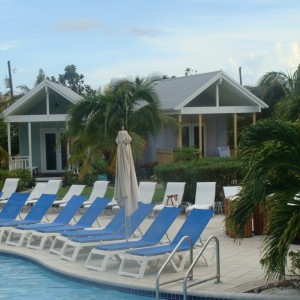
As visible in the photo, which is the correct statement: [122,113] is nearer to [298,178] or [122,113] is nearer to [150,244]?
[150,244]

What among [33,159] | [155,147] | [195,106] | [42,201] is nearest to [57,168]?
[33,159]

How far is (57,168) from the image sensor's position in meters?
33.0

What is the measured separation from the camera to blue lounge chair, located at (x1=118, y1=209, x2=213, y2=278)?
9.98m

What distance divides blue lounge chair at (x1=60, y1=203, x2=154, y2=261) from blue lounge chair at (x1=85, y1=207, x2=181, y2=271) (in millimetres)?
306

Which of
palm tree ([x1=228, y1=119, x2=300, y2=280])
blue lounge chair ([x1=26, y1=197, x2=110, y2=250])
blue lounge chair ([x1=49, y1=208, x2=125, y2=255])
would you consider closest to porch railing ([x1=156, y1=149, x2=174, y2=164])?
blue lounge chair ([x1=26, y1=197, x2=110, y2=250])

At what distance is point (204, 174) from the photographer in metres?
18.9

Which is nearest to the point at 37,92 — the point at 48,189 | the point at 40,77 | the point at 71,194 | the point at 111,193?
the point at 111,193

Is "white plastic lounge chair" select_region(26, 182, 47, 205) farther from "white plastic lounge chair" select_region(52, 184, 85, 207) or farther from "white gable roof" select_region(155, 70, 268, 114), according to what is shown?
"white gable roof" select_region(155, 70, 268, 114)

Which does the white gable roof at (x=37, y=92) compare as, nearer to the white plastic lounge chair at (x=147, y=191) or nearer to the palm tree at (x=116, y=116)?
the palm tree at (x=116, y=116)

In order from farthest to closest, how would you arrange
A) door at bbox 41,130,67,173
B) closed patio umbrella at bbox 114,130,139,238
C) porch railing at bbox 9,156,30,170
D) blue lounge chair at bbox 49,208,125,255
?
door at bbox 41,130,67,173 → porch railing at bbox 9,156,30,170 → closed patio umbrella at bbox 114,130,139,238 → blue lounge chair at bbox 49,208,125,255

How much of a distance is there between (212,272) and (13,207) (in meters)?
7.10

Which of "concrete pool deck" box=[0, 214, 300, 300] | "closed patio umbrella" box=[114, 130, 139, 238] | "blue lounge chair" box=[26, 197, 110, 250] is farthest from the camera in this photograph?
"blue lounge chair" box=[26, 197, 110, 250]

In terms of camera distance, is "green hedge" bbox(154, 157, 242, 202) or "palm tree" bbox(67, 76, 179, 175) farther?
"palm tree" bbox(67, 76, 179, 175)

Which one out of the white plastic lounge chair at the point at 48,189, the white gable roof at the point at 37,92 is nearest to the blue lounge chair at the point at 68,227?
the white plastic lounge chair at the point at 48,189
